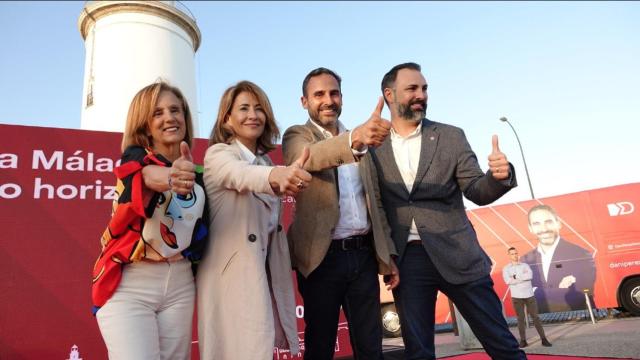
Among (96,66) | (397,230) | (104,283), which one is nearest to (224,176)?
(104,283)

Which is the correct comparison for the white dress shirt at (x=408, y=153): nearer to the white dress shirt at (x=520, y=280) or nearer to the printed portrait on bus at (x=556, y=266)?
the white dress shirt at (x=520, y=280)

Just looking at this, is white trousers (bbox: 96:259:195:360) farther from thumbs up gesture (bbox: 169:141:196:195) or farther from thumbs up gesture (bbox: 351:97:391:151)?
thumbs up gesture (bbox: 351:97:391:151)

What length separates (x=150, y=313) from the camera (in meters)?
1.73

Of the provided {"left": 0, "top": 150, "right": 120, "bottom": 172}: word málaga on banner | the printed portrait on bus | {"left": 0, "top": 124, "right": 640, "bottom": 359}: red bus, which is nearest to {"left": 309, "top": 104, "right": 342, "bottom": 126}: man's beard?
{"left": 0, "top": 124, "right": 640, "bottom": 359}: red bus

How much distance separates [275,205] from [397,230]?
28.8 inches

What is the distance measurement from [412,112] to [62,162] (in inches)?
132

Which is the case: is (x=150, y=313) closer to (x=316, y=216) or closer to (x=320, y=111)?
(x=316, y=216)

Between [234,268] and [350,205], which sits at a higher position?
[350,205]

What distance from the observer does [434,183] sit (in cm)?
245

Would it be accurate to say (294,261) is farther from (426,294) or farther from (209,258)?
(426,294)

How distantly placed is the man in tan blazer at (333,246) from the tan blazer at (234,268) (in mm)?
322

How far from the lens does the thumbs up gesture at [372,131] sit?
5.75 ft

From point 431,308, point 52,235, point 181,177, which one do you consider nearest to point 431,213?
point 431,308

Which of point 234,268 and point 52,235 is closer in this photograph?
point 234,268
